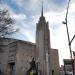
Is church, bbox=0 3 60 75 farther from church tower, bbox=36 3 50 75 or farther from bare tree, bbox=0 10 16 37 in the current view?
bare tree, bbox=0 10 16 37

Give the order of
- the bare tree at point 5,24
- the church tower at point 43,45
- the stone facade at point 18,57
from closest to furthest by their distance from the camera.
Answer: the bare tree at point 5,24
the stone facade at point 18,57
the church tower at point 43,45

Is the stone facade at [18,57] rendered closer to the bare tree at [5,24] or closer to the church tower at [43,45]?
the church tower at [43,45]

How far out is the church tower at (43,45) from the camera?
39469mm

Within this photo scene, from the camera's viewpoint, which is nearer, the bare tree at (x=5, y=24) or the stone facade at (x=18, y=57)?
the bare tree at (x=5, y=24)

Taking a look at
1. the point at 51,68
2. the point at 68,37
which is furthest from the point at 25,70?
the point at 68,37

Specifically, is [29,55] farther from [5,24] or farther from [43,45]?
[5,24]

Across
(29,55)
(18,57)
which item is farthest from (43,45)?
(18,57)

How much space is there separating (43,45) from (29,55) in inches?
180

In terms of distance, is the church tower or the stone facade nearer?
the stone facade

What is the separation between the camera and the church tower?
3947cm

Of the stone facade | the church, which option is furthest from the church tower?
the stone facade

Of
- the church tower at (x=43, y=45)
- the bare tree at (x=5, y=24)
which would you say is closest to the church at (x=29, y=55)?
the church tower at (x=43, y=45)

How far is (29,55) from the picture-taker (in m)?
40.5

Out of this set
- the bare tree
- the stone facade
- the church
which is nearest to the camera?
the bare tree
